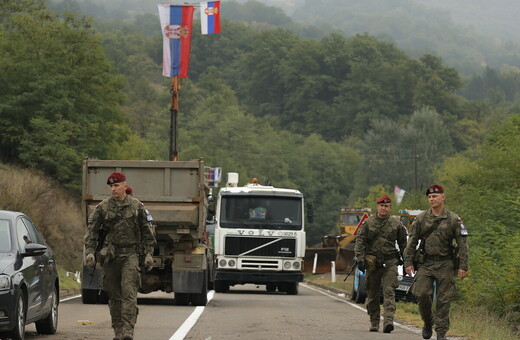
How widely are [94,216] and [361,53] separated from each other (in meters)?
149

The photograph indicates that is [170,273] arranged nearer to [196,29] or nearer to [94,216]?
[94,216]

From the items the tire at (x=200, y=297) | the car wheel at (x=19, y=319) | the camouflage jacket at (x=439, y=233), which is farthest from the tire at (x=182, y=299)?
the car wheel at (x=19, y=319)

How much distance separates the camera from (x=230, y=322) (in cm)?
1819

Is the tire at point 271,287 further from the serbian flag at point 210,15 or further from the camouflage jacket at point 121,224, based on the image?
the camouflage jacket at point 121,224

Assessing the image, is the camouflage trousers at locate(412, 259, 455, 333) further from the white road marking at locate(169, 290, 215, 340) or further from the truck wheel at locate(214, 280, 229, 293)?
the truck wheel at locate(214, 280, 229, 293)

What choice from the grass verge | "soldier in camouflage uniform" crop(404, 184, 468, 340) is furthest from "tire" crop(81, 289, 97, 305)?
"soldier in camouflage uniform" crop(404, 184, 468, 340)

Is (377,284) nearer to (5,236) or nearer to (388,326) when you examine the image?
(388,326)

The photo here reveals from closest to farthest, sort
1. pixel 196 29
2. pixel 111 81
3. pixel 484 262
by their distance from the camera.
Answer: pixel 484 262 < pixel 111 81 < pixel 196 29

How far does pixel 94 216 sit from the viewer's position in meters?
13.5

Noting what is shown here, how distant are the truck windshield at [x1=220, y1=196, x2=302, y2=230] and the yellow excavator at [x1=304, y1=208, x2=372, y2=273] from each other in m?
6.97

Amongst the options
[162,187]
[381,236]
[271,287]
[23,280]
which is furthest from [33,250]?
[271,287]

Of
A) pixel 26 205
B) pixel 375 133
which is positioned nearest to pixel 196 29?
pixel 375 133

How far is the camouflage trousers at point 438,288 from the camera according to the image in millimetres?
14031

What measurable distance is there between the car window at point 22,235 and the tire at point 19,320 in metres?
0.86
